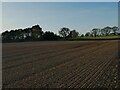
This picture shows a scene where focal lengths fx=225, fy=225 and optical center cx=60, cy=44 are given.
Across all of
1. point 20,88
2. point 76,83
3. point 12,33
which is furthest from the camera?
point 12,33

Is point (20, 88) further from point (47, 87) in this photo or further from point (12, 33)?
point (12, 33)

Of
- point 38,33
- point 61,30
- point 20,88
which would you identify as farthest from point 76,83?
point 61,30

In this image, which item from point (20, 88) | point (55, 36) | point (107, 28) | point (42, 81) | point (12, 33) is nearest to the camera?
point (20, 88)

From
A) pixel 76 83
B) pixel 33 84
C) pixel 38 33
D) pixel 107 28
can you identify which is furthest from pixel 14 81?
pixel 107 28

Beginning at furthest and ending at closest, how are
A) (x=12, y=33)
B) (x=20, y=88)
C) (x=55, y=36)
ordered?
(x=12, y=33) < (x=55, y=36) < (x=20, y=88)

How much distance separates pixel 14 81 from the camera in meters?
11.0

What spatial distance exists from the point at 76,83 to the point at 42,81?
1.73 m

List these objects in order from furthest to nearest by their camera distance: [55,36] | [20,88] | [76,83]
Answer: [55,36] < [76,83] < [20,88]

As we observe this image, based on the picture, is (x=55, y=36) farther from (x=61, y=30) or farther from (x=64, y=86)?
(x=64, y=86)

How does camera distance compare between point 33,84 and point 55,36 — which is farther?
point 55,36

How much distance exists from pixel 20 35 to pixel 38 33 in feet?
36.9

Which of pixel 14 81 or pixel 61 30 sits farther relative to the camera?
pixel 61 30

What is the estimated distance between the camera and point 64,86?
9.52 meters

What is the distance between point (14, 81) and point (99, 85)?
164 inches
